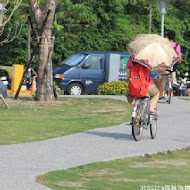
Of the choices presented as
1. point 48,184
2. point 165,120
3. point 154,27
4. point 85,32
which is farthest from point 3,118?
point 154,27

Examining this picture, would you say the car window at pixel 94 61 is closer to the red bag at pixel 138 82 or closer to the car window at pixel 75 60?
the car window at pixel 75 60

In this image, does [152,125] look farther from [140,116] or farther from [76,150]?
[76,150]

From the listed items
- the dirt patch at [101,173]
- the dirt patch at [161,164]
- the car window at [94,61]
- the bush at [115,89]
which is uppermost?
the car window at [94,61]

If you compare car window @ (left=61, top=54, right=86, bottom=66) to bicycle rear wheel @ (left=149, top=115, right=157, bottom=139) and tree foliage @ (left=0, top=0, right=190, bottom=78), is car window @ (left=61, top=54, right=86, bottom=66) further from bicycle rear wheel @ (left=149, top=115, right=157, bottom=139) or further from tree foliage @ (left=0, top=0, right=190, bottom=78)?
bicycle rear wheel @ (left=149, top=115, right=157, bottom=139)

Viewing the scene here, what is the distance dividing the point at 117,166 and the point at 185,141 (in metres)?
3.48

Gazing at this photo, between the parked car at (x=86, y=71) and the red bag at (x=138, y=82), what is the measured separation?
18478 millimetres

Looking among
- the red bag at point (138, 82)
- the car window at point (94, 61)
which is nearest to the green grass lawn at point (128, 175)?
the red bag at point (138, 82)

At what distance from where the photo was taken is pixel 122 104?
74.4ft

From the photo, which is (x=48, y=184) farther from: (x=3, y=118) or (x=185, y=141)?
(x=3, y=118)

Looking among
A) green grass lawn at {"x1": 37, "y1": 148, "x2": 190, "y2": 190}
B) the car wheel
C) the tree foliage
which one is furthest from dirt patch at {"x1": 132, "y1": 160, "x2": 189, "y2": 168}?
the tree foliage

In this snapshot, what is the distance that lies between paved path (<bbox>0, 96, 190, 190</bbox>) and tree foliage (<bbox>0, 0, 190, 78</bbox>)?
77.0ft

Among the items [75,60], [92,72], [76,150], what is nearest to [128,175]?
[76,150]

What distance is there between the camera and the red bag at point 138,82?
46.0 ft

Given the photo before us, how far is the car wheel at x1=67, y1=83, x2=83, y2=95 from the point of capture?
33.0 m
